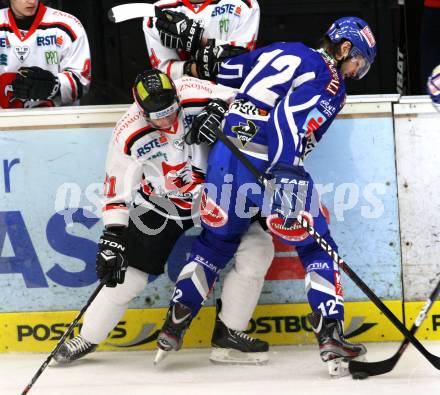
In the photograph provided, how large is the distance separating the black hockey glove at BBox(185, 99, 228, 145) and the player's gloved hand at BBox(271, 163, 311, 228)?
1.07 feet

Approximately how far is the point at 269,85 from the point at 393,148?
0.68 meters

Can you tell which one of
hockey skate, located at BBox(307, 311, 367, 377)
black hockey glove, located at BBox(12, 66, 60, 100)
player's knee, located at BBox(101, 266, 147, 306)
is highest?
black hockey glove, located at BBox(12, 66, 60, 100)

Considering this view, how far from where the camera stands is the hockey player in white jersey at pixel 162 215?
4059 millimetres

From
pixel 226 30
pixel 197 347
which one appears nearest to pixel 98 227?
pixel 197 347

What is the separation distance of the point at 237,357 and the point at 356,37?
4.17ft

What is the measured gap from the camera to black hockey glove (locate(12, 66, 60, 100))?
14.6 feet

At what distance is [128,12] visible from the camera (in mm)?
4199

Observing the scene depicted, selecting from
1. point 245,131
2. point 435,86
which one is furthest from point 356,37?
point 245,131

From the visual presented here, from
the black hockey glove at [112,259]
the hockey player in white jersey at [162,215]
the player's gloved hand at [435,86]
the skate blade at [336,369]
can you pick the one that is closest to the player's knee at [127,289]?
the hockey player in white jersey at [162,215]

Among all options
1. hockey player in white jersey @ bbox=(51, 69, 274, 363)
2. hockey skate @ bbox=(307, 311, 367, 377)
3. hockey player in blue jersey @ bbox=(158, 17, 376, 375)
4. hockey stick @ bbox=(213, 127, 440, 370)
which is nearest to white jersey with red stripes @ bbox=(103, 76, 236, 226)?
hockey player in white jersey @ bbox=(51, 69, 274, 363)

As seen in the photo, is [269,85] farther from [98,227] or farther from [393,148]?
[98,227]

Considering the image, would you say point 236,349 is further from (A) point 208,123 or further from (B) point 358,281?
(A) point 208,123

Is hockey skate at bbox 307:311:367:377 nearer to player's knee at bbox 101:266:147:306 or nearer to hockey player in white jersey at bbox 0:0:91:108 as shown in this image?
player's knee at bbox 101:266:147:306

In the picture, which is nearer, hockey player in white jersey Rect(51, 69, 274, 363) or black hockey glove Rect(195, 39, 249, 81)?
hockey player in white jersey Rect(51, 69, 274, 363)
